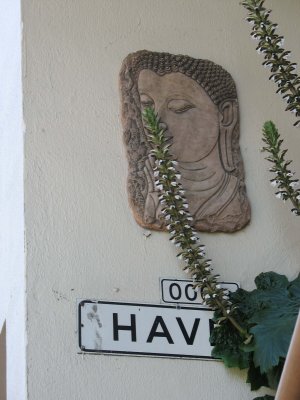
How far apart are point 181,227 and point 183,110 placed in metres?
0.61

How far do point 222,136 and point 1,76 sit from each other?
Answer: 1011mm

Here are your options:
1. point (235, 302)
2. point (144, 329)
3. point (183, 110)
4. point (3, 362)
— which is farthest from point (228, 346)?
point (183, 110)

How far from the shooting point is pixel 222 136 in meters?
4.98

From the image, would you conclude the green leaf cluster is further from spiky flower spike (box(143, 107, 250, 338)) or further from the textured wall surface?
the textured wall surface

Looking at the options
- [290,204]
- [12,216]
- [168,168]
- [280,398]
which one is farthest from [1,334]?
[280,398]

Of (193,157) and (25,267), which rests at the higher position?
(193,157)

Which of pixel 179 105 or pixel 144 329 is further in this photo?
pixel 179 105

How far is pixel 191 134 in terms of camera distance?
491 cm

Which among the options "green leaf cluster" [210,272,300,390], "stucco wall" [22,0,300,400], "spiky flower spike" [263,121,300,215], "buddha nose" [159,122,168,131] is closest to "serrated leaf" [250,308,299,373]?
"green leaf cluster" [210,272,300,390]

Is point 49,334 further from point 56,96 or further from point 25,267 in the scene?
point 56,96

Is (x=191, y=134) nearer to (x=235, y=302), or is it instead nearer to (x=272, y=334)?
(x=235, y=302)

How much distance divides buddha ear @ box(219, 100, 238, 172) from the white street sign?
539mm

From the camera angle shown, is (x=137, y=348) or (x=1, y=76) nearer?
(x=137, y=348)

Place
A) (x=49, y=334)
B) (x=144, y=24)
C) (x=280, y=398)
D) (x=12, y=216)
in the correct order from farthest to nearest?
(x=144, y=24)
(x=12, y=216)
(x=49, y=334)
(x=280, y=398)
